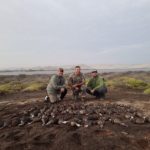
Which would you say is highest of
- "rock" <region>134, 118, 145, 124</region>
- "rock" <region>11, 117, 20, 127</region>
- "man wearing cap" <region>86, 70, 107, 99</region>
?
"man wearing cap" <region>86, 70, 107, 99</region>

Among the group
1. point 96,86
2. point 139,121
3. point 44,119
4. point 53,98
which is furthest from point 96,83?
point 139,121

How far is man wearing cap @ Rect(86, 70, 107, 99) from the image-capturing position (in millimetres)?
12984

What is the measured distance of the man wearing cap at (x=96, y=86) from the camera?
12984mm

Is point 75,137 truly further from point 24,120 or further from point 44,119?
point 24,120

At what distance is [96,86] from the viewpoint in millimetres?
13234

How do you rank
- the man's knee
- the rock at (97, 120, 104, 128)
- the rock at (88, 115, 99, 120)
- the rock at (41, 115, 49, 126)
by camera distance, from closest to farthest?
1. the rock at (97, 120, 104, 128)
2. the rock at (41, 115, 49, 126)
3. the rock at (88, 115, 99, 120)
4. the man's knee

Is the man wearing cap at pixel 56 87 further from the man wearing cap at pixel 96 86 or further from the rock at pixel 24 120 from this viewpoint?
the rock at pixel 24 120

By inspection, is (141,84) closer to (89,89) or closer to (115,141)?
(89,89)

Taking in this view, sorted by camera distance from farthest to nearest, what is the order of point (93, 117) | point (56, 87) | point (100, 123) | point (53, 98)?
point (53, 98) → point (56, 87) → point (93, 117) → point (100, 123)

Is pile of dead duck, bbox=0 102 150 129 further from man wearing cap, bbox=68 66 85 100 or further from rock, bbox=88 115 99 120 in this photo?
man wearing cap, bbox=68 66 85 100

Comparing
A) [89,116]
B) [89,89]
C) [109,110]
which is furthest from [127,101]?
[89,116]

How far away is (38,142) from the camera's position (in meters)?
7.09

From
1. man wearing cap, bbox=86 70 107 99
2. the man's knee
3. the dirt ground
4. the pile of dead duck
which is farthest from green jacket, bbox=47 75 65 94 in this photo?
the dirt ground

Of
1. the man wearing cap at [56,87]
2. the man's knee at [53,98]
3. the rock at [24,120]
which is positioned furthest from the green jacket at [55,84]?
the rock at [24,120]
